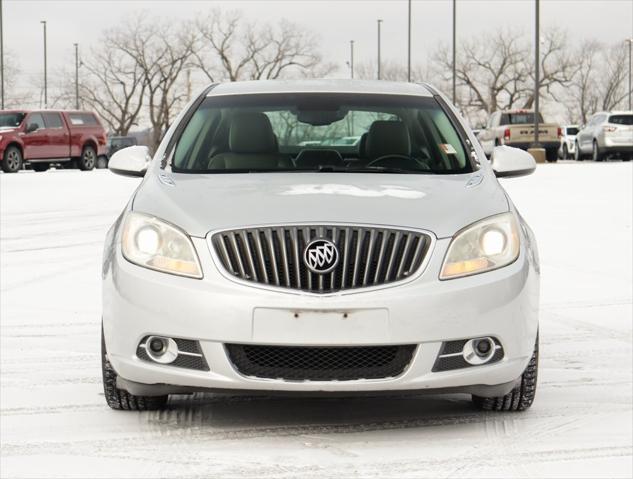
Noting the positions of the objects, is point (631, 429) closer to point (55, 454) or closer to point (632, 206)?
point (55, 454)

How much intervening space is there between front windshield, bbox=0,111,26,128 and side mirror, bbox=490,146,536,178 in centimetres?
2763

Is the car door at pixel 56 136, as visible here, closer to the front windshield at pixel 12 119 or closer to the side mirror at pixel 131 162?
the front windshield at pixel 12 119

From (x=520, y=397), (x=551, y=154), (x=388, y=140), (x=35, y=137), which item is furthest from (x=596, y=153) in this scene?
(x=520, y=397)

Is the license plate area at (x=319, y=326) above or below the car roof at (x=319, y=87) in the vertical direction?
below

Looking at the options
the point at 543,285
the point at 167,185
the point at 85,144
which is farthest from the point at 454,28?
the point at 167,185

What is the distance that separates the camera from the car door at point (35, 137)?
32.4 meters

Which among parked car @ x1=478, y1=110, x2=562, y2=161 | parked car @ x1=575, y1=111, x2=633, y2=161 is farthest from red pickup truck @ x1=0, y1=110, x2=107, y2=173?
parked car @ x1=575, y1=111, x2=633, y2=161

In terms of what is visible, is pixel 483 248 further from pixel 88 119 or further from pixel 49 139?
pixel 88 119

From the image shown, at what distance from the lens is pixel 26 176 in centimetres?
2895

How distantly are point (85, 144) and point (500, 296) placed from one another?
31088 millimetres

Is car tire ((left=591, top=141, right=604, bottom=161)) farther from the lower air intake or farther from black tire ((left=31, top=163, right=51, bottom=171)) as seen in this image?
the lower air intake

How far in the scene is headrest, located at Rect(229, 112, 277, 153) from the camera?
5.99 m

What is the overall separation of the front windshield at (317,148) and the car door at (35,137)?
26.9m

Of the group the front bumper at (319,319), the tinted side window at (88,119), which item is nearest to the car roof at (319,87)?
the front bumper at (319,319)
